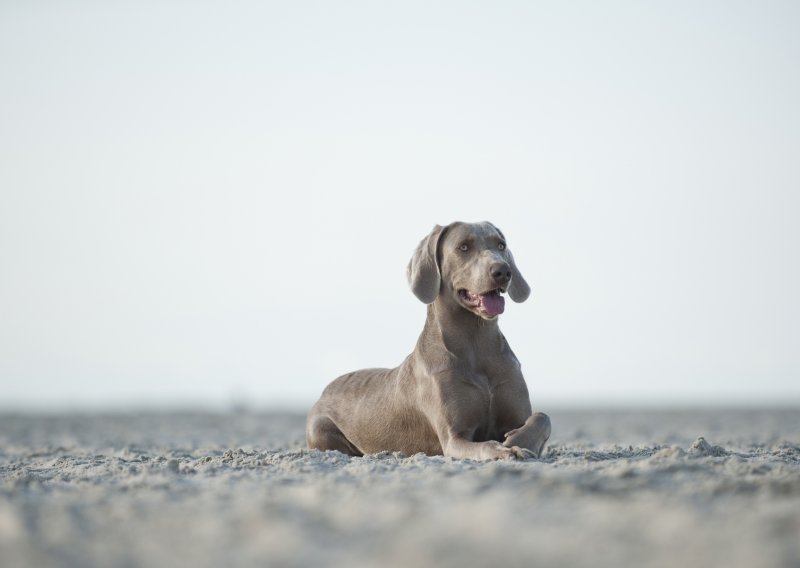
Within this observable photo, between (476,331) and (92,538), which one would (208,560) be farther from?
(476,331)

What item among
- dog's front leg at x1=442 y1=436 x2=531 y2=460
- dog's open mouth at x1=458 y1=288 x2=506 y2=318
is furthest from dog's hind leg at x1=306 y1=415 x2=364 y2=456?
dog's open mouth at x1=458 y1=288 x2=506 y2=318

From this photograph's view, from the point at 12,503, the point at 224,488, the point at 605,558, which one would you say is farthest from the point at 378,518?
the point at 12,503

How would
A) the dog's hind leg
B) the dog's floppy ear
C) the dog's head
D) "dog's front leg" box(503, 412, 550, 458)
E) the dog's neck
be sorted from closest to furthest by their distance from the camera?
1. "dog's front leg" box(503, 412, 550, 458)
2. the dog's head
3. the dog's neck
4. the dog's floppy ear
5. the dog's hind leg

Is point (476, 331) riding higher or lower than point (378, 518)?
higher

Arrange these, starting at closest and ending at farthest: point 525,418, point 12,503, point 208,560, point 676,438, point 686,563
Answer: point 686,563, point 208,560, point 12,503, point 525,418, point 676,438

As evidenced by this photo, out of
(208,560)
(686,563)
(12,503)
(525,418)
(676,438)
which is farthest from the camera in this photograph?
(676,438)

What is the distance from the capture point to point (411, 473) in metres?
5.37

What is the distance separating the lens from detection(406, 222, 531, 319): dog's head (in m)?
7.18

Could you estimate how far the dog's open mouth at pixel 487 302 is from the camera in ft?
23.6

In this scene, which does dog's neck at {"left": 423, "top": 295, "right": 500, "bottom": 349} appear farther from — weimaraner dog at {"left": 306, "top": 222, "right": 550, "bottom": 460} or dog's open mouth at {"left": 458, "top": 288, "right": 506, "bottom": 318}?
dog's open mouth at {"left": 458, "top": 288, "right": 506, "bottom": 318}

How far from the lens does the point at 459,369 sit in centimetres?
723

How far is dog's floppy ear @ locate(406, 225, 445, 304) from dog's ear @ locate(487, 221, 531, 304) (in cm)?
55

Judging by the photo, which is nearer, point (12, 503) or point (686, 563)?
point (686, 563)

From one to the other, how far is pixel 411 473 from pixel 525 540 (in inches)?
87.5
